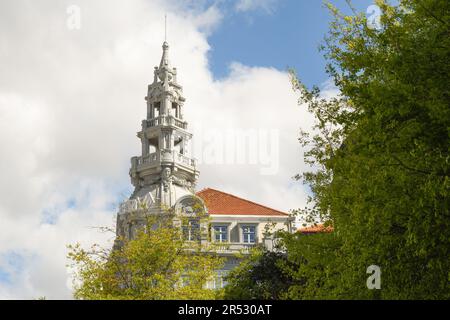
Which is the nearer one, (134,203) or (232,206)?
(134,203)

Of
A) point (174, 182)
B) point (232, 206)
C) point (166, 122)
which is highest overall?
point (166, 122)

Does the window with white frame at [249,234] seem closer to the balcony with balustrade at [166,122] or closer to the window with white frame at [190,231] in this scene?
the window with white frame at [190,231]

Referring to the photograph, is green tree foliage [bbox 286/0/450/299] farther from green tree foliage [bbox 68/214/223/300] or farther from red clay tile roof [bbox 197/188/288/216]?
red clay tile roof [bbox 197/188/288/216]

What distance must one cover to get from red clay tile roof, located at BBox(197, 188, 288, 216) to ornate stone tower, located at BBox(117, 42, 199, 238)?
2444 millimetres

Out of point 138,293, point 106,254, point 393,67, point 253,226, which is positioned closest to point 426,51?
point 393,67

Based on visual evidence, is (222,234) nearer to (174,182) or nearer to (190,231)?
(174,182)

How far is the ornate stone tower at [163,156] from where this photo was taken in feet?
230

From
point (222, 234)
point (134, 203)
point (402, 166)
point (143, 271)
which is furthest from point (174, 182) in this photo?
point (402, 166)

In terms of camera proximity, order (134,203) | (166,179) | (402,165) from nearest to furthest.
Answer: (402,165) < (134,203) < (166,179)

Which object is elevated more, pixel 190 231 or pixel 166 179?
pixel 166 179

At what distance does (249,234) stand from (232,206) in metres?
4.20

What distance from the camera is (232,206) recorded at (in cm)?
7244

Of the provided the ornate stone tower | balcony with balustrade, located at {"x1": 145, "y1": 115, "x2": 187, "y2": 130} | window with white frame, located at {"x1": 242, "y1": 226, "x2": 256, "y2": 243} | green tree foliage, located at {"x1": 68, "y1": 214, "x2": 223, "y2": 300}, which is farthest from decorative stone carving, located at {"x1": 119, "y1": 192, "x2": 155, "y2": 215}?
green tree foliage, located at {"x1": 68, "y1": 214, "x2": 223, "y2": 300}

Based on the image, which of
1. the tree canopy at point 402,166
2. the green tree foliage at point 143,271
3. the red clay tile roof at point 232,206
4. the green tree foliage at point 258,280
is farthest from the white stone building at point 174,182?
the tree canopy at point 402,166
